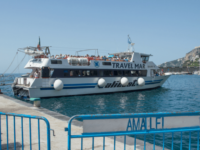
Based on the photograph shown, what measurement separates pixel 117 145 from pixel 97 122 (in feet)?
6.79

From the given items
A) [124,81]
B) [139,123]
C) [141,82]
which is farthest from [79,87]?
[139,123]

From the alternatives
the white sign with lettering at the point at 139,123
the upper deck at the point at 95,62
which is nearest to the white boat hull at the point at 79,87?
the upper deck at the point at 95,62

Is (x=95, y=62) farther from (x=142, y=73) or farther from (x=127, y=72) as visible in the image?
(x=142, y=73)

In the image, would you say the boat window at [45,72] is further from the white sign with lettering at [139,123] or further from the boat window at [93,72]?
the white sign with lettering at [139,123]

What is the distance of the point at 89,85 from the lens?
66.7ft

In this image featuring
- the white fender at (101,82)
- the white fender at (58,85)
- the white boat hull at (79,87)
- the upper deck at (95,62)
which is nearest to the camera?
→ the white boat hull at (79,87)

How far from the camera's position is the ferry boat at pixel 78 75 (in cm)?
1783

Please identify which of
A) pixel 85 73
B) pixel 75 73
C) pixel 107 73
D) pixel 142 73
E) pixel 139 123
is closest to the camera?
pixel 139 123

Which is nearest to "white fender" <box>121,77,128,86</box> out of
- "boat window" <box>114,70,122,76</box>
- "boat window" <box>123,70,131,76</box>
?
"boat window" <box>114,70,122,76</box>

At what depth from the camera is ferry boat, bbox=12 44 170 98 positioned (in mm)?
17828

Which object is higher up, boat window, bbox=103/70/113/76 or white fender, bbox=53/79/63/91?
boat window, bbox=103/70/113/76

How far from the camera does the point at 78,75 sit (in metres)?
19.6

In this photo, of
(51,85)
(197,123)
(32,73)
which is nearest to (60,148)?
(197,123)

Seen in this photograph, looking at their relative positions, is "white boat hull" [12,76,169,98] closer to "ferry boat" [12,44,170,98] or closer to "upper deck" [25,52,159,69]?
"ferry boat" [12,44,170,98]
